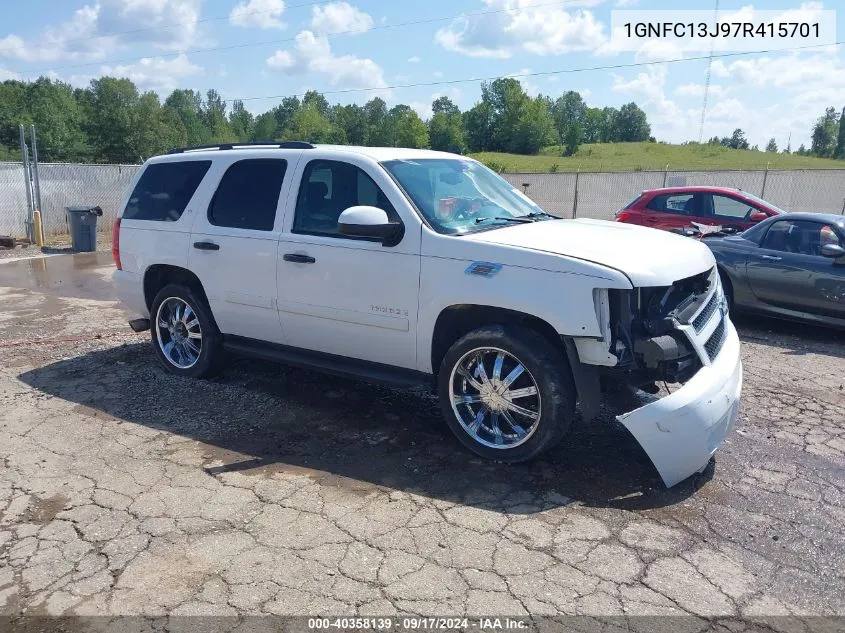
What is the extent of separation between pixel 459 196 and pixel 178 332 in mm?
2888

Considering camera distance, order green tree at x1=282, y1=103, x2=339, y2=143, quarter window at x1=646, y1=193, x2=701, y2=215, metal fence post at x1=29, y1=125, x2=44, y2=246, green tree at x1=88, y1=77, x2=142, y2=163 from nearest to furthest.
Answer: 1. quarter window at x1=646, y1=193, x2=701, y2=215
2. metal fence post at x1=29, y1=125, x2=44, y2=246
3. green tree at x1=88, y1=77, x2=142, y2=163
4. green tree at x1=282, y1=103, x2=339, y2=143

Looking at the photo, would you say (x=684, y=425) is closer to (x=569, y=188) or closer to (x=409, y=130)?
(x=569, y=188)

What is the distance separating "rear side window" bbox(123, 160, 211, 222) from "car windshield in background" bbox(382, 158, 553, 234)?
1988 mm

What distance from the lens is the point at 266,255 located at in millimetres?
5363

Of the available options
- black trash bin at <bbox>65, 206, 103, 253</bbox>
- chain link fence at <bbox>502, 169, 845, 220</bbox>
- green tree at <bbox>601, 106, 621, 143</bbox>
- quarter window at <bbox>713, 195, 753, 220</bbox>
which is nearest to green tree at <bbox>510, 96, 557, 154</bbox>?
green tree at <bbox>601, 106, 621, 143</bbox>

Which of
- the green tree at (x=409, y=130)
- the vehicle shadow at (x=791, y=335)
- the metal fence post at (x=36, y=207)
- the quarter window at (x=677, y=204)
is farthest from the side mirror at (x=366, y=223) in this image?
the green tree at (x=409, y=130)

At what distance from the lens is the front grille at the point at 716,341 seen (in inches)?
172

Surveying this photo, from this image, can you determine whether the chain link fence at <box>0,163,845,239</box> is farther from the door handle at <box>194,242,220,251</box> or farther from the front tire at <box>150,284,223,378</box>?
the door handle at <box>194,242,220,251</box>

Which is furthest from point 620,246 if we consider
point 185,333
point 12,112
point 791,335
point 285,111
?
point 285,111

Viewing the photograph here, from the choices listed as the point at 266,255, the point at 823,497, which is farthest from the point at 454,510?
the point at 266,255

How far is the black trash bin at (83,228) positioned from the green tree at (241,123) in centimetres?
8820

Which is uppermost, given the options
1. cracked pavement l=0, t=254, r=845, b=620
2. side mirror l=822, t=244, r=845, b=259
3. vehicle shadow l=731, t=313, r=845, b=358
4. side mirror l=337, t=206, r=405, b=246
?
side mirror l=337, t=206, r=405, b=246

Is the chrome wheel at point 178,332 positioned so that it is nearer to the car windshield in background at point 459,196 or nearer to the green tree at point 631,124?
the car windshield in background at point 459,196

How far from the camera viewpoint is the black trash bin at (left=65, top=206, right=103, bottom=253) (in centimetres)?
1545
